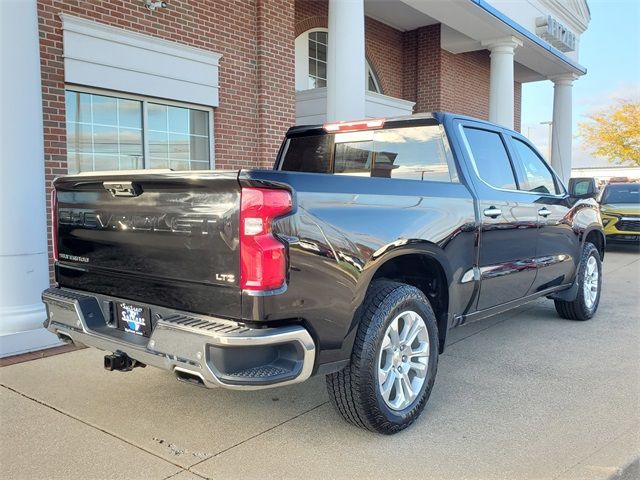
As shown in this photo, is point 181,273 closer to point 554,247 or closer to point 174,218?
point 174,218

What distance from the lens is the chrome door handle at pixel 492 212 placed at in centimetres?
431

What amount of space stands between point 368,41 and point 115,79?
721 cm

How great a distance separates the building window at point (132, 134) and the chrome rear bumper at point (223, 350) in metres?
4.01

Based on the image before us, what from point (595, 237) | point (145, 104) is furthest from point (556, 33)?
point (145, 104)

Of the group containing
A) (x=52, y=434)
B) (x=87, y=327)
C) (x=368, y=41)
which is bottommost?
(x=52, y=434)

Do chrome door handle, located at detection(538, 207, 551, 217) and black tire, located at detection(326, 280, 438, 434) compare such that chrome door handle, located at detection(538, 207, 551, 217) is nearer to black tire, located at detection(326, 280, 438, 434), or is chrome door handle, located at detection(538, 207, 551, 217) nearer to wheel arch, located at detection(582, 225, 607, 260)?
wheel arch, located at detection(582, 225, 607, 260)

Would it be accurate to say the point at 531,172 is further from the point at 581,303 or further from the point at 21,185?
the point at 21,185

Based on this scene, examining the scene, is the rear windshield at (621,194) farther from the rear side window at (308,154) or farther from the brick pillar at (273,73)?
the rear side window at (308,154)

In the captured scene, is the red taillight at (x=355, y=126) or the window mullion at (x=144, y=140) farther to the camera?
the window mullion at (x=144, y=140)

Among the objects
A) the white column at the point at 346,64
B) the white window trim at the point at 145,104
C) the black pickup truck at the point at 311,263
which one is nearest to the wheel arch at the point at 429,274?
the black pickup truck at the point at 311,263

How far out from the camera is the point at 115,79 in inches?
260

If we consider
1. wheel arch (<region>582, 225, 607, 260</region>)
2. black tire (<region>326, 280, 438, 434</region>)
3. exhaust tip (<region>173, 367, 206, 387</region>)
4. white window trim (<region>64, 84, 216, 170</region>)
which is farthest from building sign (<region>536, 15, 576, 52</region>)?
exhaust tip (<region>173, 367, 206, 387</region>)

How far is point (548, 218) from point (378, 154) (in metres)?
1.85

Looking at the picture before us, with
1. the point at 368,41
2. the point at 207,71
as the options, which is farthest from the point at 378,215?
the point at 368,41
